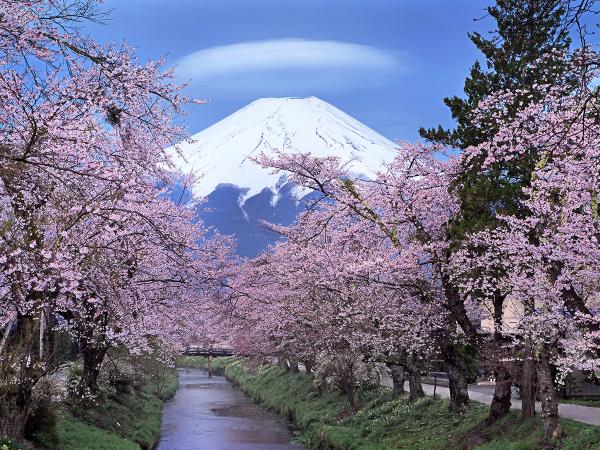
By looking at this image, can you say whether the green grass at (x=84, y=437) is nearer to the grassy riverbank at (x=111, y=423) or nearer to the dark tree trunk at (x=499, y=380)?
the grassy riverbank at (x=111, y=423)

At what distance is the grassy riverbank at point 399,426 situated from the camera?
54.5 ft

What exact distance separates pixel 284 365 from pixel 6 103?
43.8 metres

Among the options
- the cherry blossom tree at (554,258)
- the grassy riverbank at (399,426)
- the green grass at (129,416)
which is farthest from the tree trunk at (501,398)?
the green grass at (129,416)

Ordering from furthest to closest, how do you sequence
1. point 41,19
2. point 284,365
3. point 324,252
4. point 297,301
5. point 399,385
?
point 284,365 → point 297,301 → point 399,385 → point 324,252 → point 41,19

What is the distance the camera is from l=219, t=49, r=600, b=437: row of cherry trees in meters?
15.0

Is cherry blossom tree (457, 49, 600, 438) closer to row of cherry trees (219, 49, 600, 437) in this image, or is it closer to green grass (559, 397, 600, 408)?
row of cherry trees (219, 49, 600, 437)

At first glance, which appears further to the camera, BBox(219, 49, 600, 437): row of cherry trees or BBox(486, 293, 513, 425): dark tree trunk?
BBox(486, 293, 513, 425): dark tree trunk

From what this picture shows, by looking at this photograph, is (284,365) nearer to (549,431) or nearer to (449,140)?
(449,140)

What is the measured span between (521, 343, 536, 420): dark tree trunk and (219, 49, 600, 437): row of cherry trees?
4cm

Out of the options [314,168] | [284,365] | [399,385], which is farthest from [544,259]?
[284,365]

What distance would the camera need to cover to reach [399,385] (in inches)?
1161

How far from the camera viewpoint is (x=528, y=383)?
56.1 ft

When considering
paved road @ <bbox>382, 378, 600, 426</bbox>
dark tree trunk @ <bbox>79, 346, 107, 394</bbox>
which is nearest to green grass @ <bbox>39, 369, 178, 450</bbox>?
dark tree trunk @ <bbox>79, 346, 107, 394</bbox>

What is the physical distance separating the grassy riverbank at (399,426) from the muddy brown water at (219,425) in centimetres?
123
